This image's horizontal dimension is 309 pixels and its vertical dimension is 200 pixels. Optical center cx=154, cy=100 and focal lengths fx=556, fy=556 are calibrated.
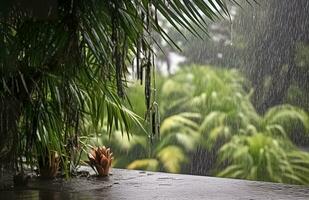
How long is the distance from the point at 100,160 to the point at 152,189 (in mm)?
700

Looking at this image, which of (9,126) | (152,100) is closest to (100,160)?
(9,126)

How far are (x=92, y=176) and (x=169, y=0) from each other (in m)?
2.23

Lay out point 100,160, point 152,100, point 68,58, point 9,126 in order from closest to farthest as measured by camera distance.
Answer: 1. point 68,58
2. point 152,100
3. point 9,126
4. point 100,160

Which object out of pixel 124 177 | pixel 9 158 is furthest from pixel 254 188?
pixel 9 158

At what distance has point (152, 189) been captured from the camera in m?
3.11

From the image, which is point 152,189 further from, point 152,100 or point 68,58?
point 68,58

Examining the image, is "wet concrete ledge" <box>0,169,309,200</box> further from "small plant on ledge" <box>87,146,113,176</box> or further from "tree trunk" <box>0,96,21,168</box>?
"tree trunk" <box>0,96,21,168</box>

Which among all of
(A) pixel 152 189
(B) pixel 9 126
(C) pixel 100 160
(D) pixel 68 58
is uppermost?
(D) pixel 68 58

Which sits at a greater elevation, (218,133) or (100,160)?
(218,133)


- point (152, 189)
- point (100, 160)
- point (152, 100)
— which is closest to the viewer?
point (152, 100)

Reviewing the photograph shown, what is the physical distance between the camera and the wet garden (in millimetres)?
1747

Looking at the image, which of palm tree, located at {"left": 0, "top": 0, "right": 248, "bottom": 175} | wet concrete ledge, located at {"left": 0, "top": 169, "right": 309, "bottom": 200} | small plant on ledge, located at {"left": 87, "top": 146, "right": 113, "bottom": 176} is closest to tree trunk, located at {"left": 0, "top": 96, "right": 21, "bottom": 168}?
palm tree, located at {"left": 0, "top": 0, "right": 248, "bottom": 175}

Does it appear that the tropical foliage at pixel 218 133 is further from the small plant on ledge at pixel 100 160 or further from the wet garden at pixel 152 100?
the small plant on ledge at pixel 100 160

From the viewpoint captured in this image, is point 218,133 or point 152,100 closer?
point 152,100
